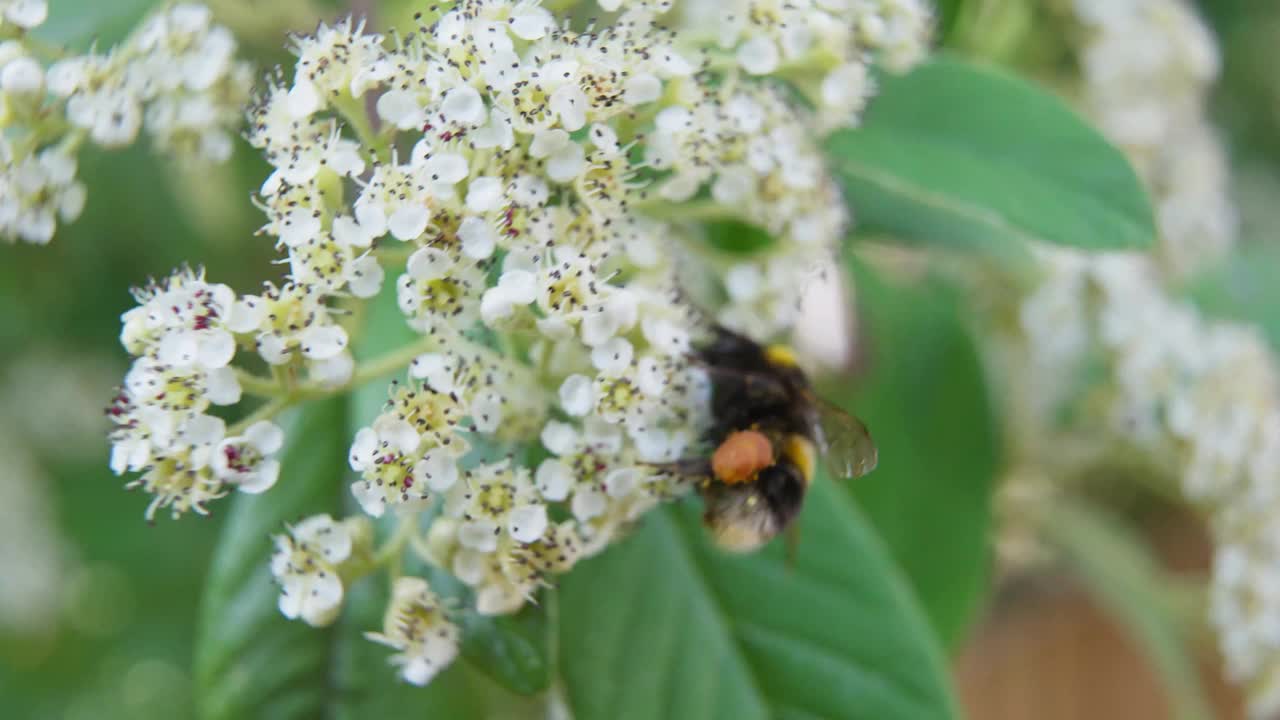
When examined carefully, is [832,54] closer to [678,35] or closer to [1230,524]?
[678,35]

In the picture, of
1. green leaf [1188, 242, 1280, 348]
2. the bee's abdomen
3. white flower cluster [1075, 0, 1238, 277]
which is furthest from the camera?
green leaf [1188, 242, 1280, 348]

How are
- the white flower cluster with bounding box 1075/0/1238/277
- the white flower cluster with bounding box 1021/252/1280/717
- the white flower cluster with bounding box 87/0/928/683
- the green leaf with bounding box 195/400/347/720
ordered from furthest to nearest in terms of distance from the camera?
1. the white flower cluster with bounding box 1075/0/1238/277
2. the white flower cluster with bounding box 1021/252/1280/717
3. the green leaf with bounding box 195/400/347/720
4. the white flower cluster with bounding box 87/0/928/683

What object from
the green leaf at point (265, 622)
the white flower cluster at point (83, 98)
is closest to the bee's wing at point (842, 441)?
the green leaf at point (265, 622)

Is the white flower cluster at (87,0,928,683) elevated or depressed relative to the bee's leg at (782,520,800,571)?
elevated

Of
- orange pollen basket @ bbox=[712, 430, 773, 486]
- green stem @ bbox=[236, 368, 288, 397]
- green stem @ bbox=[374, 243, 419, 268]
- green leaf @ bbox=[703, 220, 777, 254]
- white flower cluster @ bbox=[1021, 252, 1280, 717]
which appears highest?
green stem @ bbox=[374, 243, 419, 268]

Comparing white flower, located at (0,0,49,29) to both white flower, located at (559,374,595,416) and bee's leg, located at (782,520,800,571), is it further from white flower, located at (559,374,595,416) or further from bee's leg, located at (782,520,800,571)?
bee's leg, located at (782,520,800,571)

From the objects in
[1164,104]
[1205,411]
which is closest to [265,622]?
[1205,411]

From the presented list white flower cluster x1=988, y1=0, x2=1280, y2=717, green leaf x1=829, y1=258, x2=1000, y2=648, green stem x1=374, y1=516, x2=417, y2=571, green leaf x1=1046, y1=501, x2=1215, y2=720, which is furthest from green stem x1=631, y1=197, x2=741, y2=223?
green leaf x1=1046, y1=501, x2=1215, y2=720

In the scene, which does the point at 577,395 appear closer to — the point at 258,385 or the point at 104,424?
the point at 258,385

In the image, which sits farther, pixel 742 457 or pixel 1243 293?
pixel 1243 293
